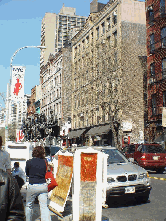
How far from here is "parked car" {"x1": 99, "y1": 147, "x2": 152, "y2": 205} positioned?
8.80m

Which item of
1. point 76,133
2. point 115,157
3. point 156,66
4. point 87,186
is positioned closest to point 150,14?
point 156,66

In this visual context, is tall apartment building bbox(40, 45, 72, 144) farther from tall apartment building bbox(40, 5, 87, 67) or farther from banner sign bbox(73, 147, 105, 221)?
tall apartment building bbox(40, 5, 87, 67)

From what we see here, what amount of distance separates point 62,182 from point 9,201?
530 cm

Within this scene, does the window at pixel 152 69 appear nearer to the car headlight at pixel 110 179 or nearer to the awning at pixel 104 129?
the awning at pixel 104 129

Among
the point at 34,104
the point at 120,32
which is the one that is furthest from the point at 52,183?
the point at 34,104

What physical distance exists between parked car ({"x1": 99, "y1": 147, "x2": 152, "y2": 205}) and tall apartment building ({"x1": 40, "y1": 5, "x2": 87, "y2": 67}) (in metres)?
112

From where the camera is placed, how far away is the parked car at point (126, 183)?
880cm

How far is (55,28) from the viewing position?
131625 millimetres

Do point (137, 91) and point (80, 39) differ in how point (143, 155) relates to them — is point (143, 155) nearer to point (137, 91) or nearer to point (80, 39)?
point (137, 91)

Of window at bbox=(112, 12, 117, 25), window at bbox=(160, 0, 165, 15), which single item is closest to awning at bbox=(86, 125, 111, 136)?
window at bbox=(112, 12, 117, 25)

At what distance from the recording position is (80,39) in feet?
177

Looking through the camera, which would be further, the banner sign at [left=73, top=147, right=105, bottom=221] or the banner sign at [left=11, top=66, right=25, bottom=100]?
the banner sign at [left=11, top=66, right=25, bottom=100]

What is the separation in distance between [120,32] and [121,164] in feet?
106

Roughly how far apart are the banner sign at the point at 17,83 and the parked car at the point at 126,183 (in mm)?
11328
